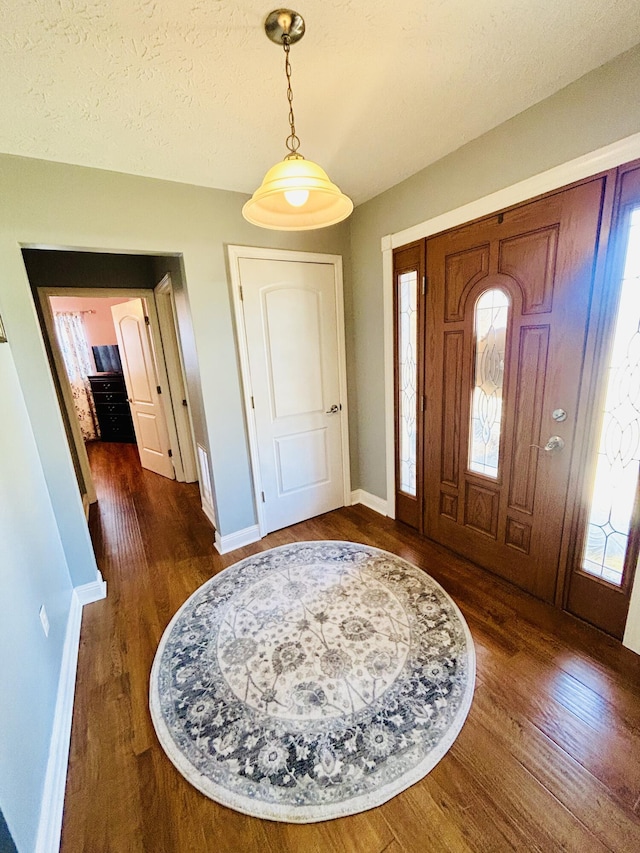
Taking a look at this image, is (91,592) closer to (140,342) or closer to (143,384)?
(143,384)

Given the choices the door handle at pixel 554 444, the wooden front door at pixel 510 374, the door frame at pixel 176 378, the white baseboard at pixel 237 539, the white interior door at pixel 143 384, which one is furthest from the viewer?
the white interior door at pixel 143 384

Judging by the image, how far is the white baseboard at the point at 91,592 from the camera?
7.19 feet

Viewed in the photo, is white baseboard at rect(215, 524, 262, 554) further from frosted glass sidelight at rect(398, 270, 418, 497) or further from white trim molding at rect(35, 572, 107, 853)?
frosted glass sidelight at rect(398, 270, 418, 497)

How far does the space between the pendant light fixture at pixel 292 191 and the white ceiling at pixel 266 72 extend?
0.18 feet

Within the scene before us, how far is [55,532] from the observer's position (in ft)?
6.60

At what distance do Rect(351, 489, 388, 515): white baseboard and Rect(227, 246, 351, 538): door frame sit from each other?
17 cm

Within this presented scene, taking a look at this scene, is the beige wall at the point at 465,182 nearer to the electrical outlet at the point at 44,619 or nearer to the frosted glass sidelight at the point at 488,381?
the frosted glass sidelight at the point at 488,381

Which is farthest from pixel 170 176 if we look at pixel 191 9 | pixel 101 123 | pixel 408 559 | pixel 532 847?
pixel 532 847

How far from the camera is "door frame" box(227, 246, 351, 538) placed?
94.1 inches

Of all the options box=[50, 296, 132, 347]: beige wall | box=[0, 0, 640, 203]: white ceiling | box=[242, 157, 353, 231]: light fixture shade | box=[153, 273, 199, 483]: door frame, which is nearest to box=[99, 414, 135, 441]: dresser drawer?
box=[50, 296, 132, 347]: beige wall

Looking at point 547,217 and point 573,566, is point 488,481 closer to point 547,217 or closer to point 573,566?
point 573,566

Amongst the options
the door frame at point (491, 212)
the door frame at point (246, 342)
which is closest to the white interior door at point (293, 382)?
the door frame at point (246, 342)

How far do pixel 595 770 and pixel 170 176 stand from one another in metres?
3.39

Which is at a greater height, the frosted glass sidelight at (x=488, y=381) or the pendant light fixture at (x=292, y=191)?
the pendant light fixture at (x=292, y=191)
